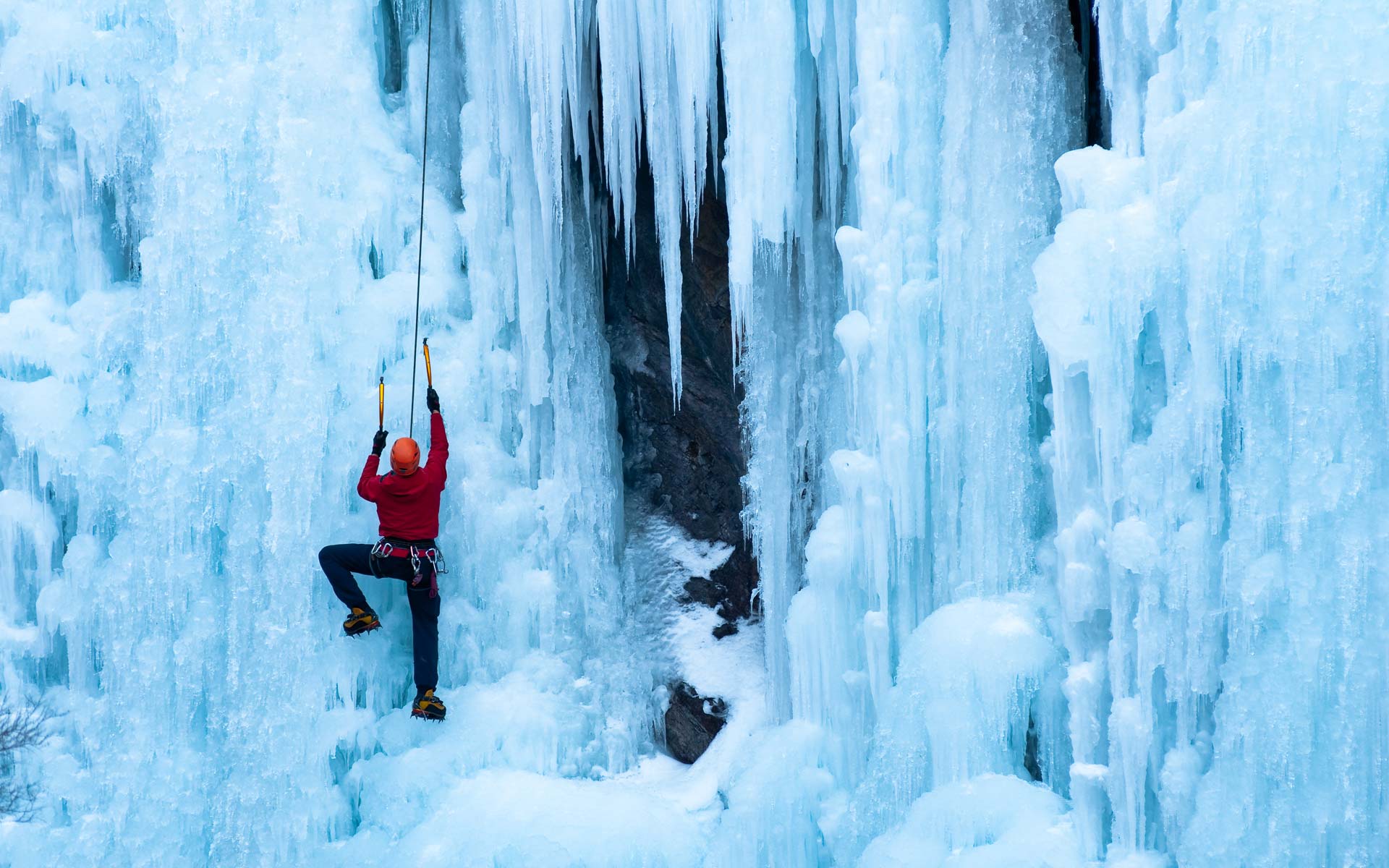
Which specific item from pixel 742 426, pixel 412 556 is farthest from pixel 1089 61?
pixel 412 556

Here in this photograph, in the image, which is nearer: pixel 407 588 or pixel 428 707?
pixel 428 707

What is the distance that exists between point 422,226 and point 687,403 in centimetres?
164

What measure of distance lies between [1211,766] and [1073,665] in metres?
0.61

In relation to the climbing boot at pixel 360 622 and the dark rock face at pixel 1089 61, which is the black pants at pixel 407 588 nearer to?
the climbing boot at pixel 360 622

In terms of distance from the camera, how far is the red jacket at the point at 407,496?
5801 millimetres

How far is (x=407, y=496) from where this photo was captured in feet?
19.2

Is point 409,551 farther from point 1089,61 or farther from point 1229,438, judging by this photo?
point 1089,61

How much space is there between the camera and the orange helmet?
5707 mm

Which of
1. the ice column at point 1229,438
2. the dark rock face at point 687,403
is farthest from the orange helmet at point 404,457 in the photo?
the ice column at point 1229,438

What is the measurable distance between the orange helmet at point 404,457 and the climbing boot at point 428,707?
97 cm

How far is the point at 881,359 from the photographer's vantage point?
551 cm

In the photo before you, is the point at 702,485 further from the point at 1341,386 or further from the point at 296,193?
the point at 1341,386

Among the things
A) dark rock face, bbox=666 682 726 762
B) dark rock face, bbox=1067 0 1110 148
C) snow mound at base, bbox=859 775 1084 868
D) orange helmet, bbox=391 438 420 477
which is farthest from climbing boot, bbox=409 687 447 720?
dark rock face, bbox=1067 0 1110 148

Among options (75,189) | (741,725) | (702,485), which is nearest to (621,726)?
(741,725)
